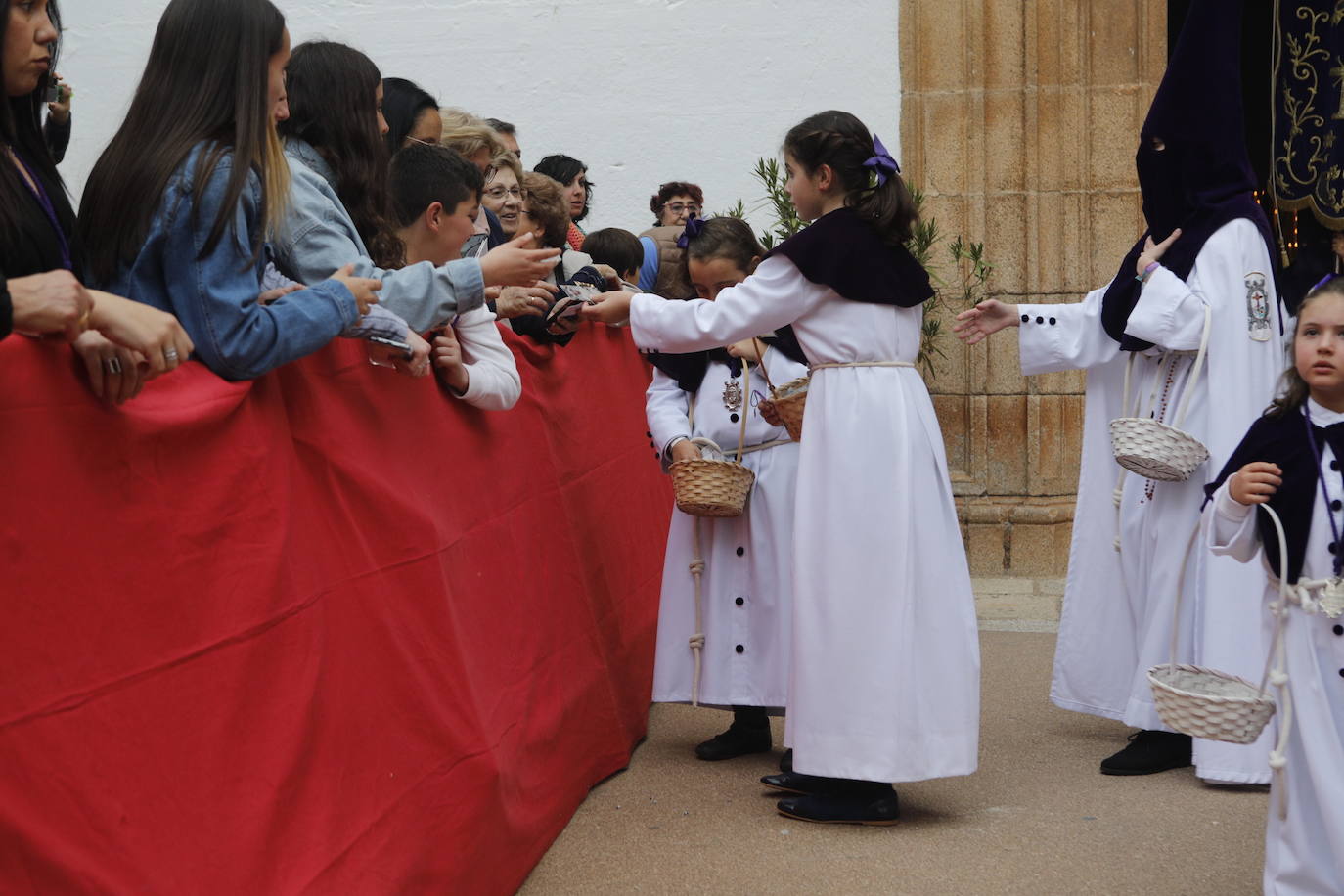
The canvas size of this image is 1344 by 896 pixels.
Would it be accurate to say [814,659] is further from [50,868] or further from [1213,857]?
[50,868]

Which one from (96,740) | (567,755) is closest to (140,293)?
(96,740)

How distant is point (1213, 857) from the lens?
4.15 metres

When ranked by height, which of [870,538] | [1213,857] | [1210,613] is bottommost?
[1213,857]

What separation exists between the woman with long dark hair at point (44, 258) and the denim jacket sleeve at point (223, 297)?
0.20 meters

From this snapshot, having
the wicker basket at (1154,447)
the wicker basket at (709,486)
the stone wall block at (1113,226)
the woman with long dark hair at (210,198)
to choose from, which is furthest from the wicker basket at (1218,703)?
the stone wall block at (1113,226)

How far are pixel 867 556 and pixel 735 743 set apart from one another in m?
1.17

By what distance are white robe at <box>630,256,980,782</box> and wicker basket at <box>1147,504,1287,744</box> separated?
1002 mm

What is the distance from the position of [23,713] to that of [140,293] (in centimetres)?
98

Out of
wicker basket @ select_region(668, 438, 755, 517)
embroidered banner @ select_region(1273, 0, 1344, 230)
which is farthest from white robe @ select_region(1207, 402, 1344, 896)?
embroidered banner @ select_region(1273, 0, 1344, 230)

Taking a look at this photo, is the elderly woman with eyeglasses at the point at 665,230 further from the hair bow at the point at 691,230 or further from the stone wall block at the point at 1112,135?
the stone wall block at the point at 1112,135

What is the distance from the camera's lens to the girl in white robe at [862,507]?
4395 mm

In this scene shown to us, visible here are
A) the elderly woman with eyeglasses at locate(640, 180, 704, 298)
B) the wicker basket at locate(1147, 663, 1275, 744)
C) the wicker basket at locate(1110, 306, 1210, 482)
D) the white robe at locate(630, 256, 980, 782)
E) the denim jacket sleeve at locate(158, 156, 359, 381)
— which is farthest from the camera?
the elderly woman with eyeglasses at locate(640, 180, 704, 298)

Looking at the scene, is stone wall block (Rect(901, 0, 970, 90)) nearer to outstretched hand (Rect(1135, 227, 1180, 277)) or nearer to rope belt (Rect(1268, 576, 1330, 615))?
outstretched hand (Rect(1135, 227, 1180, 277))

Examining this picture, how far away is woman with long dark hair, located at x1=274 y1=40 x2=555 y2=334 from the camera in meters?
3.56
